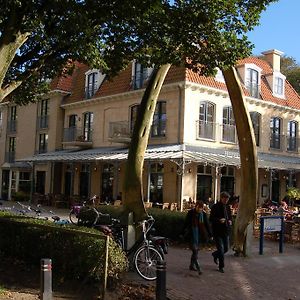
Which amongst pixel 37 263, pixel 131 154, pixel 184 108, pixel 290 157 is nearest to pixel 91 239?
pixel 37 263

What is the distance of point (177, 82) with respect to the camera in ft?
83.7

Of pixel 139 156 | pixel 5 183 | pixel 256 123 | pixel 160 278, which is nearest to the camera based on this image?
pixel 160 278

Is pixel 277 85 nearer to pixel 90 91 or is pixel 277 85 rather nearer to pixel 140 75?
pixel 140 75

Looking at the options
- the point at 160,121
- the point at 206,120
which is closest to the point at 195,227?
the point at 160,121

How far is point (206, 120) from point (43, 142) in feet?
46.9

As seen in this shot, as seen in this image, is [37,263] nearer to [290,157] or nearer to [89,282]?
[89,282]

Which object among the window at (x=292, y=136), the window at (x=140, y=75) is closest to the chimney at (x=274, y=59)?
the window at (x=292, y=136)

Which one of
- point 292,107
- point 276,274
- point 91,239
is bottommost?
point 276,274

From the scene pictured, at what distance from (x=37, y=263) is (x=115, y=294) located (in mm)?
2230

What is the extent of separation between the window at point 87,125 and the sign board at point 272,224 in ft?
65.7

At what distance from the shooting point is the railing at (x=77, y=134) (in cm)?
3216

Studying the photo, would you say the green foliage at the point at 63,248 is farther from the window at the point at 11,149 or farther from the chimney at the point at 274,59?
the window at the point at 11,149

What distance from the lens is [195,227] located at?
31.8ft

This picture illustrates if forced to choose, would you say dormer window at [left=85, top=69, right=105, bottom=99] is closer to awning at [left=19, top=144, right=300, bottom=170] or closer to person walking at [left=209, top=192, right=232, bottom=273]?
awning at [left=19, top=144, right=300, bottom=170]
